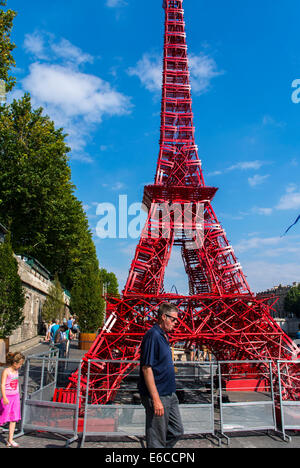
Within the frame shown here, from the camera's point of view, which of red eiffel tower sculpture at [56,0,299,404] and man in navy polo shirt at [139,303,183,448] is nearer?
man in navy polo shirt at [139,303,183,448]

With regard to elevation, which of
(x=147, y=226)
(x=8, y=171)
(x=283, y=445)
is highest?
(x=8, y=171)

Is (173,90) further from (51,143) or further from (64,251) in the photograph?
(64,251)

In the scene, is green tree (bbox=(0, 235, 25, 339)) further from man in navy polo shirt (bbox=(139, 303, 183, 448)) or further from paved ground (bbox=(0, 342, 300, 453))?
man in navy polo shirt (bbox=(139, 303, 183, 448))

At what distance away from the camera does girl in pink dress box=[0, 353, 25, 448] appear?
6156 millimetres

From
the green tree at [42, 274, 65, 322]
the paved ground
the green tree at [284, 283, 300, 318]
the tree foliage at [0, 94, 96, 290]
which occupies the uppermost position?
the tree foliage at [0, 94, 96, 290]

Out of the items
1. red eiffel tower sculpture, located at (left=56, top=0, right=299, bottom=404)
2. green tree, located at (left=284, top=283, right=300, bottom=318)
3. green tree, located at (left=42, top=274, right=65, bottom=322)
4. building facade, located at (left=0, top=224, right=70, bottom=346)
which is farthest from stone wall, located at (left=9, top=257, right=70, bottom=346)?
green tree, located at (left=284, top=283, right=300, bottom=318)

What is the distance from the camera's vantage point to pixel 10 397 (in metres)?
6.35

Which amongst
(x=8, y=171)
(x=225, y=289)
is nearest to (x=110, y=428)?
(x=225, y=289)

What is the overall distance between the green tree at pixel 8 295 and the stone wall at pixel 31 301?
3335mm

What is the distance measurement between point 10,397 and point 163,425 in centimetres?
353

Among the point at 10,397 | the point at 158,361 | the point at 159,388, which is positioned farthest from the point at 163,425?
the point at 10,397

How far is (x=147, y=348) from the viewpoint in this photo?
418 centimetres

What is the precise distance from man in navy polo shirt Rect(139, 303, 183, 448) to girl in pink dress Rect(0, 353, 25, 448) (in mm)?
3215
